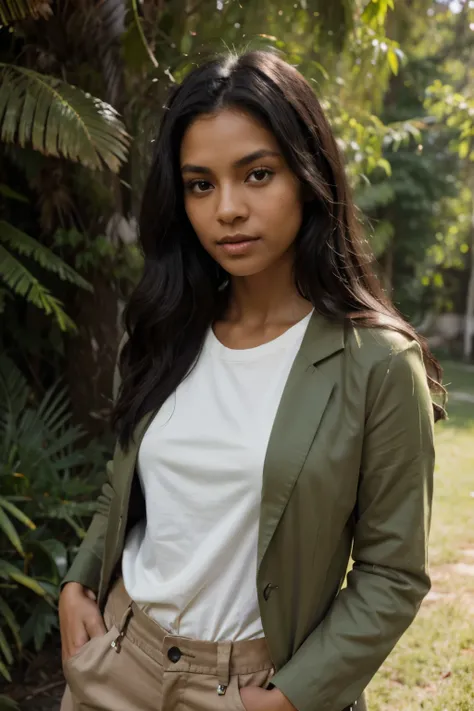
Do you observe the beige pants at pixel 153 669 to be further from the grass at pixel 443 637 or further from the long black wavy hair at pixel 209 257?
the grass at pixel 443 637

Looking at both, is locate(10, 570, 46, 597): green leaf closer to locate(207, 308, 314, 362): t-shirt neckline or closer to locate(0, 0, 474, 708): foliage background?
locate(0, 0, 474, 708): foliage background

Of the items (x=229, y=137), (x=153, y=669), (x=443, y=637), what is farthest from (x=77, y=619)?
(x=443, y=637)

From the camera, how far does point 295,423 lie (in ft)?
5.08

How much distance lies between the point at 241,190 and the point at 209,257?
1.48ft

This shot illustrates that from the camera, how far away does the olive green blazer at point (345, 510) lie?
1.51 meters

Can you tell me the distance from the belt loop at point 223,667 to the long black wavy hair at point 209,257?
57 cm

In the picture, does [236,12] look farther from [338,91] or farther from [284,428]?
[284,428]

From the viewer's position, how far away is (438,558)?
486 cm

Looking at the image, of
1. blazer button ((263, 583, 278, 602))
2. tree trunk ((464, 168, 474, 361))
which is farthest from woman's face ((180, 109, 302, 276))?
tree trunk ((464, 168, 474, 361))

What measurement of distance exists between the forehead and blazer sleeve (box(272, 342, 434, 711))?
21.6 inches

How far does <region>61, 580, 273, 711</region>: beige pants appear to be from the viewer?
1592 mm

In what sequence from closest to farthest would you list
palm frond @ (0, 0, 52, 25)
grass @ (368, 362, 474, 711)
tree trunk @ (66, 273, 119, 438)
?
palm frond @ (0, 0, 52, 25)
grass @ (368, 362, 474, 711)
tree trunk @ (66, 273, 119, 438)

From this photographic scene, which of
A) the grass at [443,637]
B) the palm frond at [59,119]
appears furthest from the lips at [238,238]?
the grass at [443,637]

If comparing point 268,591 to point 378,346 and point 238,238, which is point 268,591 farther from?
point 238,238
